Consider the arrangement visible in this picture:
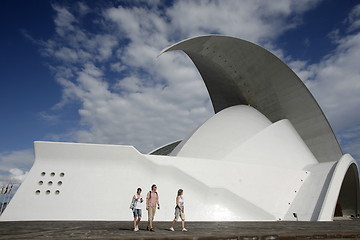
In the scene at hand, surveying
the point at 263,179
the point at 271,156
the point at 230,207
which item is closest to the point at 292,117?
the point at 271,156

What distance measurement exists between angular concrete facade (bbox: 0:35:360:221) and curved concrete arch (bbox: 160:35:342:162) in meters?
0.05

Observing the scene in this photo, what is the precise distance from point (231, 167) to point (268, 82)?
20.4 ft

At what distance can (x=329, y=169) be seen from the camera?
36.9 feet

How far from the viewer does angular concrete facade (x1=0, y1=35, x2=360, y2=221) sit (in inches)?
345

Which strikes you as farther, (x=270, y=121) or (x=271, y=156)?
(x=270, y=121)

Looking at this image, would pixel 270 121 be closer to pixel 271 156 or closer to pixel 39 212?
pixel 271 156

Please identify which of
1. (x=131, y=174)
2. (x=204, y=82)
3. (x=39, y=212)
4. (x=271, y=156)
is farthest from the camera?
(x=204, y=82)

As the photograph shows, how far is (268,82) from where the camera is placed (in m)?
14.1

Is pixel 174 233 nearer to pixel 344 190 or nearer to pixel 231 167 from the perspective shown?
pixel 231 167

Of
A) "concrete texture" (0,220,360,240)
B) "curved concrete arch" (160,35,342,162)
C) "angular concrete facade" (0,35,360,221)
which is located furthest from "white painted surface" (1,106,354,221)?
"concrete texture" (0,220,360,240)

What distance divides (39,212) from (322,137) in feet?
44.8

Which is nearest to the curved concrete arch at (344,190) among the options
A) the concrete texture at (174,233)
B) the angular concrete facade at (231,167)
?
the angular concrete facade at (231,167)

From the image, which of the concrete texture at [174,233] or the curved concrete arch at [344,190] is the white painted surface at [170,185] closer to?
the curved concrete arch at [344,190]

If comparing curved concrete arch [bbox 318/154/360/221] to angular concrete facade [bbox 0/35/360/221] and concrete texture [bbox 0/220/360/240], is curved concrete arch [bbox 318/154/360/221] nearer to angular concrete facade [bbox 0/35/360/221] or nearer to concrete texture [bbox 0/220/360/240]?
angular concrete facade [bbox 0/35/360/221]
